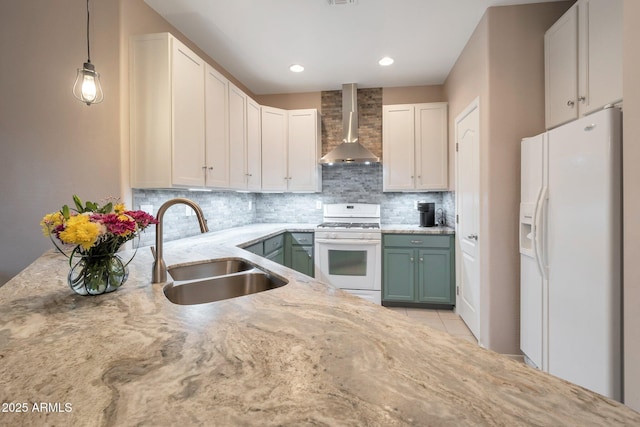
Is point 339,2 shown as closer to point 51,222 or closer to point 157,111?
point 157,111

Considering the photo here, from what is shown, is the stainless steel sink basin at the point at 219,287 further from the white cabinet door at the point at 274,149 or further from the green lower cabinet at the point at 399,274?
the white cabinet door at the point at 274,149

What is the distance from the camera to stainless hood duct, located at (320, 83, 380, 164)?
11.8 ft

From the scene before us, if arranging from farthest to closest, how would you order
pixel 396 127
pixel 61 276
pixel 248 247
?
1. pixel 396 127
2. pixel 248 247
3. pixel 61 276

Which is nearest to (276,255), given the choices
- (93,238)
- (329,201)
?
(329,201)

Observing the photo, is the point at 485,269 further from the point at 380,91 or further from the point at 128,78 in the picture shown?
the point at 128,78

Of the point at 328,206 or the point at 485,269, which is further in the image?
the point at 328,206

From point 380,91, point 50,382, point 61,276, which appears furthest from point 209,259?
point 380,91

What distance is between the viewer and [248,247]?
2.55 meters

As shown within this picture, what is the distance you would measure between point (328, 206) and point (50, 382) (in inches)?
140

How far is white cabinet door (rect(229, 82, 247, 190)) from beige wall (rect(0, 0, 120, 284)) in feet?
3.28

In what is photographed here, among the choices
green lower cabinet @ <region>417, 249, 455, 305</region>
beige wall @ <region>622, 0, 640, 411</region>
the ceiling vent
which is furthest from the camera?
green lower cabinet @ <region>417, 249, 455, 305</region>

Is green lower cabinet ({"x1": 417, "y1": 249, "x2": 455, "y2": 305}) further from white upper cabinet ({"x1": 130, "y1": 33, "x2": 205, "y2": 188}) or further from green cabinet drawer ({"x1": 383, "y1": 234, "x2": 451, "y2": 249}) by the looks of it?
white upper cabinet ({"x1": 130, "y1": 33, "x2": 205, "y2": 188})

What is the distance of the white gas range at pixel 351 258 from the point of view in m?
3.29

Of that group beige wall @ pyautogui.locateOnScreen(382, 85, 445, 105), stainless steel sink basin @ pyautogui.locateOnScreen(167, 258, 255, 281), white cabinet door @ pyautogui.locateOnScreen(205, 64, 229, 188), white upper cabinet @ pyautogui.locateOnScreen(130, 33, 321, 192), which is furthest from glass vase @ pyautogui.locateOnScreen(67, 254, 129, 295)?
beige wall @ pyautogui.locateOnScreen(382, 85, 445, 105)
